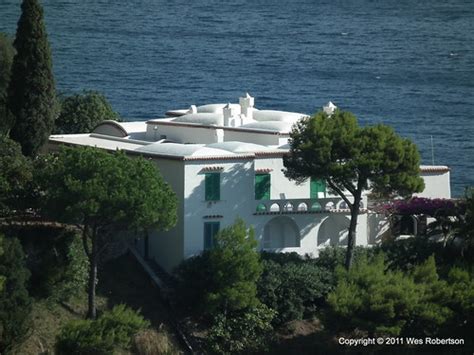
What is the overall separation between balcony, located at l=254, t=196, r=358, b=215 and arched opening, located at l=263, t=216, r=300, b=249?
1.52 feet

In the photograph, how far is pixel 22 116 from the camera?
2504 inches

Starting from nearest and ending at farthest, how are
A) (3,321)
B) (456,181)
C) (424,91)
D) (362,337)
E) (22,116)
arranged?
(3,321)
(362,337)
(22,116)
(456,181)
(424,91)

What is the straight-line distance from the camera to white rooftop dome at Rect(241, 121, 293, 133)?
66.4 m

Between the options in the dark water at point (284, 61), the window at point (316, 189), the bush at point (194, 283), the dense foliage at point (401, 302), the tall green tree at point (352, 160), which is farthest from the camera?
the dark water at point (284, 61)

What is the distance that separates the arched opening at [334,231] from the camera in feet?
207

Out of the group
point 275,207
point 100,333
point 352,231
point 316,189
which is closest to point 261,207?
point 275,207

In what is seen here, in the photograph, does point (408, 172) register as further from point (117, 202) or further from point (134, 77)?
point (134, 77)

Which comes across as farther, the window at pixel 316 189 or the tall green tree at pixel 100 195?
the window at pixel 316 189

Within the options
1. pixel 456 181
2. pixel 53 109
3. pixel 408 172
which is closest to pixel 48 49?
pixel 53 109

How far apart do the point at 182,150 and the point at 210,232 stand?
3.16 m

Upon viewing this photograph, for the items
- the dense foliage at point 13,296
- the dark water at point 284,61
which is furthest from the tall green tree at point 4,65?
the dark water at point 284,61

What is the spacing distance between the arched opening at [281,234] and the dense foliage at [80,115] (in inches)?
604

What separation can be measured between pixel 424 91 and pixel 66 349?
90684mm

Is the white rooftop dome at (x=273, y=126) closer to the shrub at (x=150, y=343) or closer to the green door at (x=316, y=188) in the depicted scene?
the green door at (x=316, y=188)
